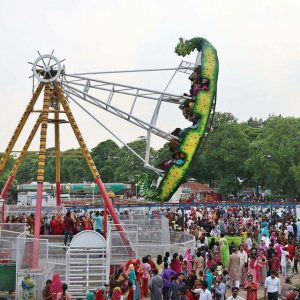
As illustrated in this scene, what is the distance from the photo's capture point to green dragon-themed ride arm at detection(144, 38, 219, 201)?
83.2 feet

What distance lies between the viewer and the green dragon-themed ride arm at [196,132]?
25359mm

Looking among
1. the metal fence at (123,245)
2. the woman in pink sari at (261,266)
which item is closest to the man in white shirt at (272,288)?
the woman in pink sari at (261,266)

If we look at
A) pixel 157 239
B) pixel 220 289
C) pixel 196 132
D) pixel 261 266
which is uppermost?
pixel 196 132

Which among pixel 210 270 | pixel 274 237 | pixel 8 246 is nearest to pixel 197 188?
pixel 274 237

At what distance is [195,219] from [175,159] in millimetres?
13203

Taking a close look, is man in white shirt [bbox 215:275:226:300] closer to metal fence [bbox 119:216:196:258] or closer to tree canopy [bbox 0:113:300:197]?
metal fence [bbox 119:216:196:258]

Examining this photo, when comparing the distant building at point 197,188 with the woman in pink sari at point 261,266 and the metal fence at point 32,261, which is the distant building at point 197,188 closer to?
the woman in pink sari at point 261,266

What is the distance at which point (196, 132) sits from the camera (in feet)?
83.7

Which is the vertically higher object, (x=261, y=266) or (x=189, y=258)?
(x=189, y=258)

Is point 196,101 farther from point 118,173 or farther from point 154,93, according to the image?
point 118,173

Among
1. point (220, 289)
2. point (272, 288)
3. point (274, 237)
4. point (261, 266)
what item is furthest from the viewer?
point (274, 237)

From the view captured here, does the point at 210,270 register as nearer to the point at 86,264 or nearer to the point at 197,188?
the point at 86,264

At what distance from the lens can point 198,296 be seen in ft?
52.2

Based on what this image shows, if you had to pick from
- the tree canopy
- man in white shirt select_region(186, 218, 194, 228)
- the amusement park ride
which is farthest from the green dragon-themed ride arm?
the tree canopy
